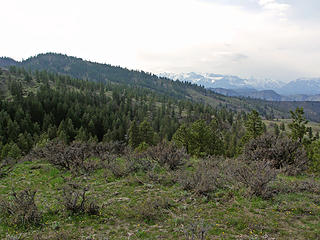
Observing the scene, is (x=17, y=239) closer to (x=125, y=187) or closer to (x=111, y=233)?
(x=111, y=233)

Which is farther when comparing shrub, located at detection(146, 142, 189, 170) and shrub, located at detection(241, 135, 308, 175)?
shrub, located at detection(241, 135, 308, 175)

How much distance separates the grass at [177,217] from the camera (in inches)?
299

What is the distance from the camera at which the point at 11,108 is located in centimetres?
8419

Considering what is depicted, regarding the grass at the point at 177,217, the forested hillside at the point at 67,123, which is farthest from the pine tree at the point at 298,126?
the grass at the point at 177,217

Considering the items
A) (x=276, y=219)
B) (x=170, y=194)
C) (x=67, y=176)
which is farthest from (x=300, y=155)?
(x=67, y=176)

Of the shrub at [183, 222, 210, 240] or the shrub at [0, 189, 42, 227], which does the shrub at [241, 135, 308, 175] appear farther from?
the shrub at [0, 189, 42, 227]

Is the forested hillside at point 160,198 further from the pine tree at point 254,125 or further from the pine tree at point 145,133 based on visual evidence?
the pine tree at point 145,133

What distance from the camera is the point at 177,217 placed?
8.74 meters

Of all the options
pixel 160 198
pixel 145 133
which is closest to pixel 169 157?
pixel 160 198

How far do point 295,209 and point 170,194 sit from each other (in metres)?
6.05

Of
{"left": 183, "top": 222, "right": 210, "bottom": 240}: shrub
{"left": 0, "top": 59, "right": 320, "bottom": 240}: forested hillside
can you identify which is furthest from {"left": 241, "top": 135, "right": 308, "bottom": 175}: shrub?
{"left": 183, "top": 222, "right": 210, "bottom": 240}: shrub

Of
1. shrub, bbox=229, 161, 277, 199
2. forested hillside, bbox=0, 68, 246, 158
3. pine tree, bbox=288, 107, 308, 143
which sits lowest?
forested hillside, bbox=0, 68, 246, 158

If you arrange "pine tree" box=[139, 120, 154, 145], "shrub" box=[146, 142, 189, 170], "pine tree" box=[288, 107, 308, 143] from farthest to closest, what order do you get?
"pine tree" box=[139, 120, 154, 145] → "pine tree" box=[288, 107, 308, 143] → "shrub" box=[146, 142, 189, 170]

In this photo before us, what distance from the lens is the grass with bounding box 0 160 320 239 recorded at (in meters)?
7.60
